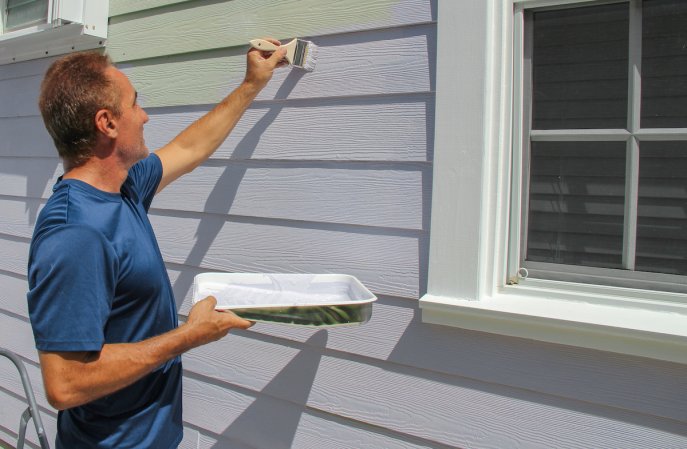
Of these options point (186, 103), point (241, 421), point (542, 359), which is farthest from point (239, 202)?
point (542, 359)

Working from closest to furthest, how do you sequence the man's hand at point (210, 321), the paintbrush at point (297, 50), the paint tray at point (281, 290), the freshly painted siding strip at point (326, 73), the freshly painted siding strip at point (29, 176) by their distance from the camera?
1. the man's hand at point (210, 321)
2. the paint tray at point (281, 290)
3. the freshly painted siding strip at point (326, 73)
4. the paintbrush at point (297, 50)
5. the freshly painted siding strip at point (29, 176)

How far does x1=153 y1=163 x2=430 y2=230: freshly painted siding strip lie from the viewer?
6.05 ft

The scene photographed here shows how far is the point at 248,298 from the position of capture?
1806mm

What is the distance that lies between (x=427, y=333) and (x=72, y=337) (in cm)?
99

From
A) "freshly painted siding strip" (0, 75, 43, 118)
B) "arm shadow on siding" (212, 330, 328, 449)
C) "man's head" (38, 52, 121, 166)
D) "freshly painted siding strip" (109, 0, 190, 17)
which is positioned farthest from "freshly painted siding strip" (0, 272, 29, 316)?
"man's head" (38, 52, 121, 166)

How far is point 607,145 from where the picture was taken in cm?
160

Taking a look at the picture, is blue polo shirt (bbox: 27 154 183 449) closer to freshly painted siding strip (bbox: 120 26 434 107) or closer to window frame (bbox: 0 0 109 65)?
freshly painted siding strip (bbox: 120 26 434 107)

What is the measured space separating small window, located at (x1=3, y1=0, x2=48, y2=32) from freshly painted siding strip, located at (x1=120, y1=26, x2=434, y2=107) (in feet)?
3.30

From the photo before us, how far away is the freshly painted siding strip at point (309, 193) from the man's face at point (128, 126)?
0.59m

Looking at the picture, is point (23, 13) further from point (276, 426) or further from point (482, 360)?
point (482, 360)

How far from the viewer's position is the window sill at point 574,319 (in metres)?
1.42

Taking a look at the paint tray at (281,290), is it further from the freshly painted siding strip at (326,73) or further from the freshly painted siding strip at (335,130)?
the freshly painted siding strip at (326,73)

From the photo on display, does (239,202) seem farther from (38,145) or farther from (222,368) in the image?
(38,145)

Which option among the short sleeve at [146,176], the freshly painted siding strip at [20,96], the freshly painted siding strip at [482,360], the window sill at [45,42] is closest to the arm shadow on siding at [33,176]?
the freshly painted siding strip at [20,96]
